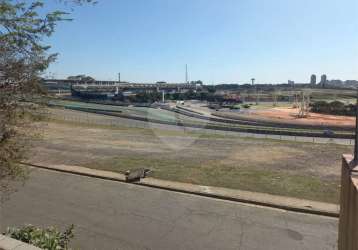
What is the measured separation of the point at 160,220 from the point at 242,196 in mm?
3445

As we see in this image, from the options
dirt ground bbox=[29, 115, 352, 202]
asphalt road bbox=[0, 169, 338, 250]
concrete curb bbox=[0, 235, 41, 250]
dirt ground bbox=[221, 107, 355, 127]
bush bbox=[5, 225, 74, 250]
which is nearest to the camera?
concrete curb bbox=[0, 235, 41, 250]

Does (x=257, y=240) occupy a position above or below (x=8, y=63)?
below

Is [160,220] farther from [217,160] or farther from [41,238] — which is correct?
[217,160]

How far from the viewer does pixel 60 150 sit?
73.8 feet

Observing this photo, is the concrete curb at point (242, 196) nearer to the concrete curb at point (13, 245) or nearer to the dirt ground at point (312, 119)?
the concrete curb at point (13, 245)

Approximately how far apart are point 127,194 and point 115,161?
6149 millimetres

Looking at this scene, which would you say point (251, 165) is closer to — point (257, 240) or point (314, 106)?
point (257, 240)

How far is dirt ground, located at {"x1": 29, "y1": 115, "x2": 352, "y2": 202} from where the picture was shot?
14.3m

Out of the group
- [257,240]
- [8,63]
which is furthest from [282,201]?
[8,63]

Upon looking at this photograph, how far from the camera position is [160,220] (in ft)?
33.1

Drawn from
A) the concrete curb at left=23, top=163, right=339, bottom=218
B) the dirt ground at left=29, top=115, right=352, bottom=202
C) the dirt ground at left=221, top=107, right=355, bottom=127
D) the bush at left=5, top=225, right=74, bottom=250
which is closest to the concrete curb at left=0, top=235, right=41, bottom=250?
the bush at left=5, top=225, right=74, bottom=250

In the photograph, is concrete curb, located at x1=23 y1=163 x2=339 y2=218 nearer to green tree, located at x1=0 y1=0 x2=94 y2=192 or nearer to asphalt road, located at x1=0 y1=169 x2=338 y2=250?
asphalt road, located at x1=0 y1=169 x2=338 y2=250

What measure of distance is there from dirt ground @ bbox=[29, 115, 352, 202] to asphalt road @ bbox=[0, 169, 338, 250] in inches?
83.7

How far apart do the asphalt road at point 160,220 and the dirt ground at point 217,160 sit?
2126 mm
